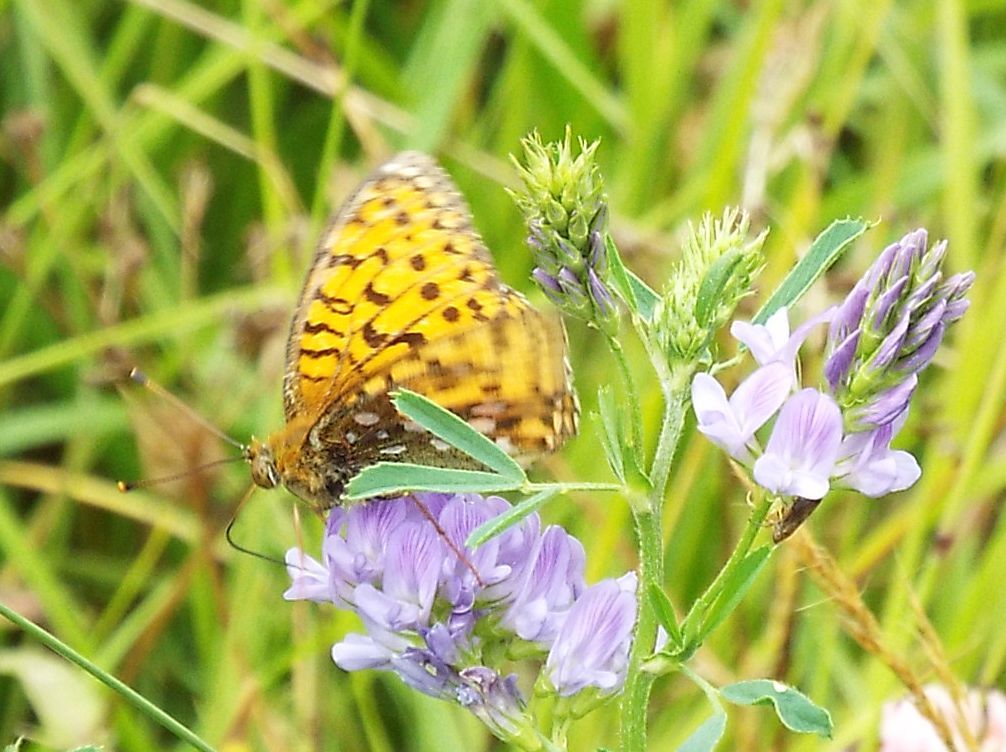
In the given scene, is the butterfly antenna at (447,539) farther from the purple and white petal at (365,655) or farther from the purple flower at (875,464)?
the purple flower at (875,464)

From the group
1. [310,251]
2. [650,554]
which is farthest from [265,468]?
[310,251]

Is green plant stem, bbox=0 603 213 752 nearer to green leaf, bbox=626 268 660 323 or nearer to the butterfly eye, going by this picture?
the butterfly eye

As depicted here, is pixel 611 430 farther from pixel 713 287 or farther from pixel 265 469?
pixel 265 469

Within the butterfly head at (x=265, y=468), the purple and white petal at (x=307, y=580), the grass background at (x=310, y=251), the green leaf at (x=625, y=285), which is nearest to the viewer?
the green leaf at (x=625, y=285)

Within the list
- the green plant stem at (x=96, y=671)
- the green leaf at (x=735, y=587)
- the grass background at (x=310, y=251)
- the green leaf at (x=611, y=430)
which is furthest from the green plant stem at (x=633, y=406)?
the grass background at (x=310, y=251)

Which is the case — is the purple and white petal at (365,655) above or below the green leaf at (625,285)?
below

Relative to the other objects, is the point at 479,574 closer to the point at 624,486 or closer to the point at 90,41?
the point at 624,486
